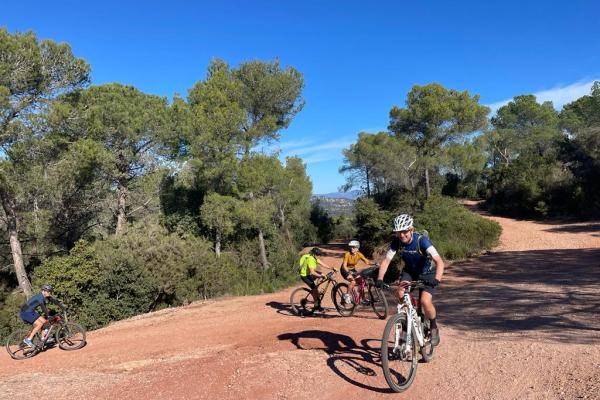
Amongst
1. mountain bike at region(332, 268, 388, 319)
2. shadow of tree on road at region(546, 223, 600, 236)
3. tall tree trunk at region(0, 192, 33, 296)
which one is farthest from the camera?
shadow of tree on road at region(546, 223, 600, 236)

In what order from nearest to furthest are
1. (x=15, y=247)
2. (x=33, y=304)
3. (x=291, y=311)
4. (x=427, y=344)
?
(x=427, y=344), (x=33, y=304), (x=291, y=311), (x=15, y=247)

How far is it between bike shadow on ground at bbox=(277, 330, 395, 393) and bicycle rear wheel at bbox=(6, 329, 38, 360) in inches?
206

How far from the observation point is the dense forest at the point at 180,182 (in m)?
14.4

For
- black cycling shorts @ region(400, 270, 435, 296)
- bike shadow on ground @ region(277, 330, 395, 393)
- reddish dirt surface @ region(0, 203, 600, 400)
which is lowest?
reddish dirt surface @ region(0, 203, 600, 400)

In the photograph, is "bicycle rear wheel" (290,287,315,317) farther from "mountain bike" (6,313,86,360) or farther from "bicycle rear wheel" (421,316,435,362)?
"mountain bike" (6,313,86,360)

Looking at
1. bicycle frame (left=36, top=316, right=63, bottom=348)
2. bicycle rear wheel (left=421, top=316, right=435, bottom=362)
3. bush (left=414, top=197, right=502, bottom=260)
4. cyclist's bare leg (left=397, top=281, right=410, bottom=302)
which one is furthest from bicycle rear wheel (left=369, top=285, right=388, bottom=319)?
bush (left=414, top=197, right=502, bottom=260)

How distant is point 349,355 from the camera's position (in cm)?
545

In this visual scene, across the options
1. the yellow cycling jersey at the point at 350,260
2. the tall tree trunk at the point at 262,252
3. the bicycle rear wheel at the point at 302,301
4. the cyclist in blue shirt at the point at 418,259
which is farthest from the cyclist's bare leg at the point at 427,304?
the tall tree trunk at the point at 262,252

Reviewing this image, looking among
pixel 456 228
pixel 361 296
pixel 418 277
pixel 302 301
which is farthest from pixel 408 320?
pixel 456 228

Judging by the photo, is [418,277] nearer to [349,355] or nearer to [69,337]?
[349,355]

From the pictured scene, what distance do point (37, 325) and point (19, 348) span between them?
1.73 ft

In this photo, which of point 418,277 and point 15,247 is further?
point 15,247

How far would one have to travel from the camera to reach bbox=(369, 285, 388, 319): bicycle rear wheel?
7585 mm

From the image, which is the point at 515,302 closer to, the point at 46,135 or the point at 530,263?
the point at 530,263
